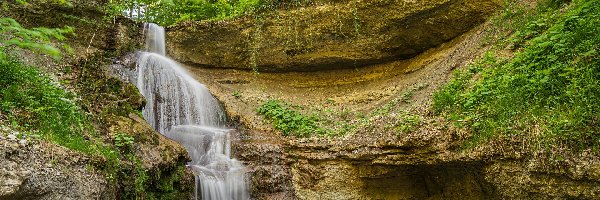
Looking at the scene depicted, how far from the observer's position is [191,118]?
1086 centimetres

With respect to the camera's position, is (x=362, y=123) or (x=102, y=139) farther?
(x=362, y=123)

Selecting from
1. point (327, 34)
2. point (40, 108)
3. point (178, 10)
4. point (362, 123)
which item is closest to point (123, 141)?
point (40, 108)

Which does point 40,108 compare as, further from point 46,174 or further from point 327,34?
point 327,34

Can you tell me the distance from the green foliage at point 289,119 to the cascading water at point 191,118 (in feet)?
3.95

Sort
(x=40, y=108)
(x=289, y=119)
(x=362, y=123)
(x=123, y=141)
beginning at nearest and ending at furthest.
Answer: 1. (x=40, y=108)
2. (x=123, y=141)
3. (x=362, y=123)
4. (x=289, y=119)

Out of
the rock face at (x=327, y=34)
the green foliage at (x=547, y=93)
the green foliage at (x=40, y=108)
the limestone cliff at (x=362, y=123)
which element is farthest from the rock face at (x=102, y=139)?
the green foliage at (x=547, y=93)

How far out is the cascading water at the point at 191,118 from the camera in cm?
833

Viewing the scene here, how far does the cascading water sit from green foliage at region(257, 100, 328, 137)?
1.20m

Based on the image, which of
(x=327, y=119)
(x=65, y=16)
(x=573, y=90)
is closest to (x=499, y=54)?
(x=573, y=90)

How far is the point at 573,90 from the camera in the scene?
5.32 metres

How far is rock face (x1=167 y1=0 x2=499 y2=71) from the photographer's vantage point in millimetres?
10859

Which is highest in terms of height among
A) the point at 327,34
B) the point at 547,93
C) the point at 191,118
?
the point at 327,34

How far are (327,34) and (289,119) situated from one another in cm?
294

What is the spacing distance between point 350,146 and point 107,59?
6.82 meters
